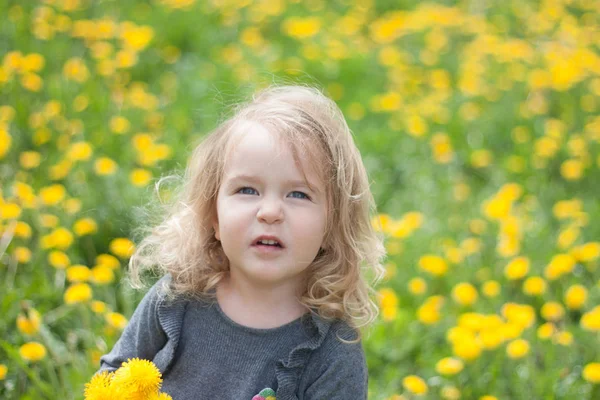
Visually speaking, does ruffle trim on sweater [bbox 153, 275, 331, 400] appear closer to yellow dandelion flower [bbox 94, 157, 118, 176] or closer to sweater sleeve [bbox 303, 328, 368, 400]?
sweater sleeve [bbox 303, 328, 368, 400]

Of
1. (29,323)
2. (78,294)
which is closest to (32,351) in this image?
(29,323)

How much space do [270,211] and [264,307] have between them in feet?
0.87

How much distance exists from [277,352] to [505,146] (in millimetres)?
2594

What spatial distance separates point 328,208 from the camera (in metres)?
1.65

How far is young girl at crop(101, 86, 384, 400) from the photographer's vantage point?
1.57 metres

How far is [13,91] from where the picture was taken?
3.55 metres

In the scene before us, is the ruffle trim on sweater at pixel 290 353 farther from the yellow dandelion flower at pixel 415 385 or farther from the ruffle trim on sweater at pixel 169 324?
the yellow dandelion flower at pixel 415 385

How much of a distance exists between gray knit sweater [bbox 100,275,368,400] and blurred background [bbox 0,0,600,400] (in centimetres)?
42

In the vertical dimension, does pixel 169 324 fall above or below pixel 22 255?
above

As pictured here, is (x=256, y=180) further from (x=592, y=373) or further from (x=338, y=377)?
(x=592, y=373)

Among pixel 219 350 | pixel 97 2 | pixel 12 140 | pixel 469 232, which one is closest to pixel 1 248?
pixel 12 140

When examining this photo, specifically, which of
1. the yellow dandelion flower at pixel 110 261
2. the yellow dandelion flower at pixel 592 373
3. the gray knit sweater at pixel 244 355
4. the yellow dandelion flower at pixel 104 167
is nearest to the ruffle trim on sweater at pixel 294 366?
the gray knit sweater at pixel 244 355

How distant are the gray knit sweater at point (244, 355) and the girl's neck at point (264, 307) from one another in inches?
0.6

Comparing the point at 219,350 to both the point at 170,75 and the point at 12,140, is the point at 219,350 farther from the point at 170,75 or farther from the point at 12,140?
the point at 170,75
